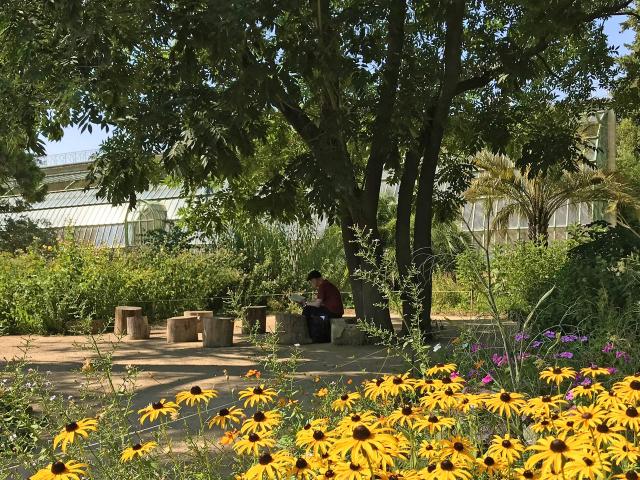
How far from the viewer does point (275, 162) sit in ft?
41.5

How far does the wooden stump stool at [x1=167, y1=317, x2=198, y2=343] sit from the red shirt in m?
2.02

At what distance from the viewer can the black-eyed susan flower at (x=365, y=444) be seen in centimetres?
153

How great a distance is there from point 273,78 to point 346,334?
3.92m

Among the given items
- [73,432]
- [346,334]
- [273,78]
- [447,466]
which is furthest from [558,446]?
[346,334]

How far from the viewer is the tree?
732 centimetres

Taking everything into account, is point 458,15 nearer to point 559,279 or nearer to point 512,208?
point 559,279

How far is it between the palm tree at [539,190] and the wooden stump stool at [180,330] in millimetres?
8152

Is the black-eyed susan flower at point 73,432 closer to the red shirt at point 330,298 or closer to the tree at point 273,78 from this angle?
the tree at point 273,78

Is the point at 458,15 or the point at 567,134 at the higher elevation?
the point at 458,15

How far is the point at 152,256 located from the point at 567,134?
9.76 meters

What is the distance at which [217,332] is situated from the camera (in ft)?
33.2

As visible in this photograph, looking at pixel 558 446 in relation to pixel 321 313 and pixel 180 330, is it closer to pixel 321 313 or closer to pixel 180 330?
pixel 321 313

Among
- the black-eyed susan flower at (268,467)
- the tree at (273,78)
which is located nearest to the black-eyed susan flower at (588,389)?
the black-eyed susan flower at (268,467)

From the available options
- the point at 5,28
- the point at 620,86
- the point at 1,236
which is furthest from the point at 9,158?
the point at 620,86
